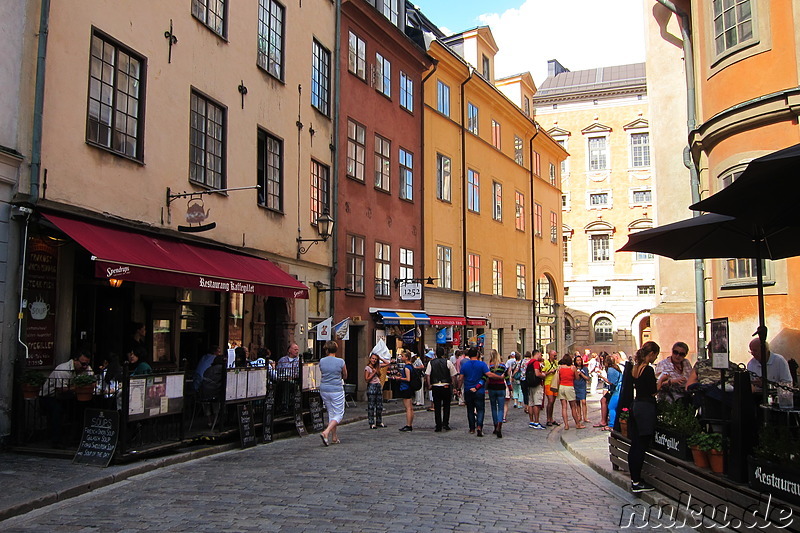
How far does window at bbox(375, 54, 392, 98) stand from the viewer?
24906 mm

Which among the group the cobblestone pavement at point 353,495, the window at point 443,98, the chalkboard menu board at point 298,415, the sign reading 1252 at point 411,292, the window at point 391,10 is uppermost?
the window at point 391,10

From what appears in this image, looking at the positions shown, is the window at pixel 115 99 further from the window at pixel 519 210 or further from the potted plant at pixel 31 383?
the window at pixel 519 210

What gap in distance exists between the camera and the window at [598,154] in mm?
55562

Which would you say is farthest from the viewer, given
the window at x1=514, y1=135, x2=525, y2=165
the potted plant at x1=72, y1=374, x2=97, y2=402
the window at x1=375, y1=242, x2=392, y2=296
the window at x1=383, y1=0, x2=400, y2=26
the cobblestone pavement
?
the window at x1=514, y1=135, x2=525, y2=165

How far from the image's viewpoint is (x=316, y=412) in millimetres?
14664

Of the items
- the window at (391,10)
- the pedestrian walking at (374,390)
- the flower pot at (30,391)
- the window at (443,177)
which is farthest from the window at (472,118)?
the flower pot at (30,391)

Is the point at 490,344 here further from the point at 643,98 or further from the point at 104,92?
the point at 643,98

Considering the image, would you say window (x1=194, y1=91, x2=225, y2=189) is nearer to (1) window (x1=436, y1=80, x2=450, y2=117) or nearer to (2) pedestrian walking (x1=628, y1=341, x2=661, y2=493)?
(2) pedestrian walking (x1=628, y1=341, x2=661, y2=493)

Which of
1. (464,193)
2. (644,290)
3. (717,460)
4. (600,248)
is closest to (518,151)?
(464,193)

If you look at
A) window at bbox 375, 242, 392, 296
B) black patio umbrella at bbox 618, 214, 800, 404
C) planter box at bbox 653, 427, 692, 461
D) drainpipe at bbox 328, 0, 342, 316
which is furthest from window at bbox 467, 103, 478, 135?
planter box at bbox 653, 427, 692, 461

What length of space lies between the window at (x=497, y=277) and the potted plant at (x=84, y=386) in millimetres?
24994

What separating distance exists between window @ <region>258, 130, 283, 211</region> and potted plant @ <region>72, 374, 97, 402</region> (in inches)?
313

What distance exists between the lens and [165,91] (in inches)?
568

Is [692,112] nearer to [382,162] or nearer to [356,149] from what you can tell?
[356,149]
